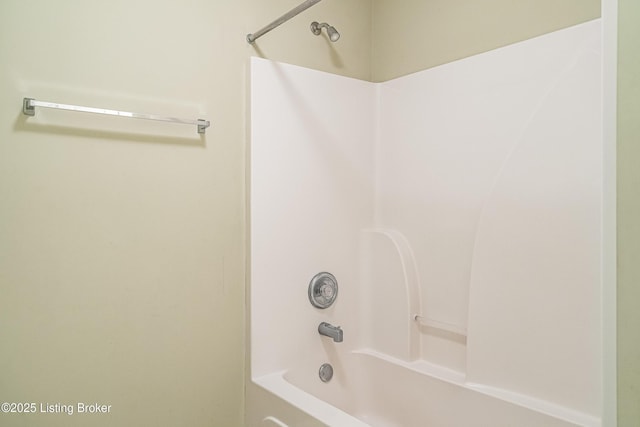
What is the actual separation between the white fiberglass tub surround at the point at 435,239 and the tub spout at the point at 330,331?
0.13 feet

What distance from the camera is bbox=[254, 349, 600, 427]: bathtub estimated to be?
1.51 m

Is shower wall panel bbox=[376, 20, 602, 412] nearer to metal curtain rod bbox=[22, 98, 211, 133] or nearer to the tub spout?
the tub spout

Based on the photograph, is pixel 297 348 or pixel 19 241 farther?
pixel 297 348

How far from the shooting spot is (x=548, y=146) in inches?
61.3

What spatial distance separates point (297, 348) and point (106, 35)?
150 cm

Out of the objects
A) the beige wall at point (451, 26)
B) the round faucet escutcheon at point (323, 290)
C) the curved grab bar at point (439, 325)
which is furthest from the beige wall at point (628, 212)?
the round faucet escutcheon at point (323, 290)

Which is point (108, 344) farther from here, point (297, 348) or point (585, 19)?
point (585, 19)

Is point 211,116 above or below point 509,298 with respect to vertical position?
above

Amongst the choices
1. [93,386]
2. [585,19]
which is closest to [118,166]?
[93,386]

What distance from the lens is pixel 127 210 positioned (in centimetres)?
161

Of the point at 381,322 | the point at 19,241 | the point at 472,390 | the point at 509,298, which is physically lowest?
the point at 472,390

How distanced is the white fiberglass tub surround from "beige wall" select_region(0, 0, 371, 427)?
0.49ft

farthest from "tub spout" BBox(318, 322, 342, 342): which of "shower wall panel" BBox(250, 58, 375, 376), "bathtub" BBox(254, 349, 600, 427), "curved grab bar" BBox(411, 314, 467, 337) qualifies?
"curved grab bar" BBox(411, 314, 467, 337)

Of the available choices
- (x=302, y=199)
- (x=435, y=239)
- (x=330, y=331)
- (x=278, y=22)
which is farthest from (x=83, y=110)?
(x=435, y=239)
